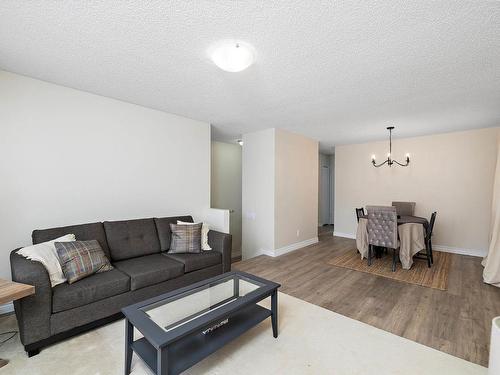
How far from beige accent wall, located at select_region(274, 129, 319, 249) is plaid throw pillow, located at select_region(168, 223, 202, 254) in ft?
5.94

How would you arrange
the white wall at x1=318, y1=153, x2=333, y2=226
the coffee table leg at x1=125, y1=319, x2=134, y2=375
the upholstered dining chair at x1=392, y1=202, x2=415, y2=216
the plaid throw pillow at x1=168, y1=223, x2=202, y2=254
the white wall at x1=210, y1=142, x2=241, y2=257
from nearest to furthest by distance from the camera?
the coffee table leg at x1=125, y1=319, x2=134, y2=375, the plaid throw pillow at x1=168, y1=223, x2=202, y2=254, the upholstered dining chair at x1=392, y1=202, x2=415, y2=216, the white wall at x1=210, y1=142, x2=241, y2=257, the white wall at x1=318, y1=153, x2=333, y2=226

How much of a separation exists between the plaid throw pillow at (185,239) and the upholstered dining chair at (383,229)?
2.81 meters

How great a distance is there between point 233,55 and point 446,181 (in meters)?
5.09

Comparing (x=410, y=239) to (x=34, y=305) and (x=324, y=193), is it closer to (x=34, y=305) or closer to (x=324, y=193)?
(x=324, y=193)

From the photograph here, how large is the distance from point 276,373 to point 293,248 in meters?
3.27

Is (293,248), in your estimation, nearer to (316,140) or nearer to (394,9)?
(316,140)

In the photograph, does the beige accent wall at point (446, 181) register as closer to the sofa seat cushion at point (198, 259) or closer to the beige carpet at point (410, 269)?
the beige carpet at point (410, 269)

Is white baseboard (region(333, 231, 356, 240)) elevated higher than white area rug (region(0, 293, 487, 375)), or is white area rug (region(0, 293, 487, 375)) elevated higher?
white baseboard (region(333, 231, 356, 240))

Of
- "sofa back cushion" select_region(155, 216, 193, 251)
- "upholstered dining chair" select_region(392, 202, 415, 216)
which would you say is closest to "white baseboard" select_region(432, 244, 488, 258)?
"upholstered dining chair" select_region(392, 202, 415, 216)

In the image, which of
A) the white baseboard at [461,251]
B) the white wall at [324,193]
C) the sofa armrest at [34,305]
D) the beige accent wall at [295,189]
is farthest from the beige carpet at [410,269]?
the sofa armrest at [34,305]

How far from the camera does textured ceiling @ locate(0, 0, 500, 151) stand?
57.9 inches

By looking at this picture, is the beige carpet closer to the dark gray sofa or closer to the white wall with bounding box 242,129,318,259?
the white wall with bounding box 242,129,318,259

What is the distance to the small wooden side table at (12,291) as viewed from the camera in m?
1.42

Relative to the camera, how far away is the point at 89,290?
1971mm
